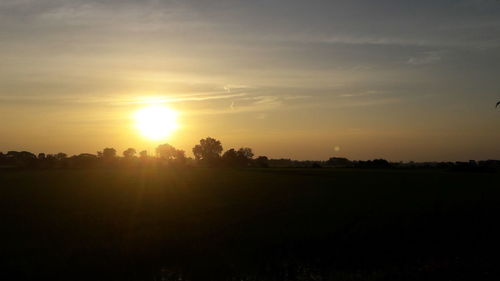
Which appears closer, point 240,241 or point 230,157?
point 240,241

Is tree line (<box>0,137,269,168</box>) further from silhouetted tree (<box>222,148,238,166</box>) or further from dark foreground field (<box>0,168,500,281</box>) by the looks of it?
dark foreground field (<box>0,168,500,281</box>)

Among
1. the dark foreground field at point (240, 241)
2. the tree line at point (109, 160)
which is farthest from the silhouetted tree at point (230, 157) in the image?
the dark foreground field at point (240, 241)

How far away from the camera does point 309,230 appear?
23719mm

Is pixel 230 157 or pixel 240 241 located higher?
pixel 230 157

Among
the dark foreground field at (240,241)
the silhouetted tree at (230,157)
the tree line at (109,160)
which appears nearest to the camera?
the dark foreground field at (240,241)

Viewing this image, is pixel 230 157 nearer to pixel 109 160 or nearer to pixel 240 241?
pixel 109 160

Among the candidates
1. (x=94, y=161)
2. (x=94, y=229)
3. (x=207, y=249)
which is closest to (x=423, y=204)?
(x=207, y=249)

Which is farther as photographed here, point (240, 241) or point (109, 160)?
point (109, 160)

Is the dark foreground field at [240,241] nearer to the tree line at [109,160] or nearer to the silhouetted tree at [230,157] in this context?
the tree line at [109,160]

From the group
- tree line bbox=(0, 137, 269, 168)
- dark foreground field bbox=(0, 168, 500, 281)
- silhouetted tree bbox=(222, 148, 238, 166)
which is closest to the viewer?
dark foreground field bbox=(0, 168, 500, 281)

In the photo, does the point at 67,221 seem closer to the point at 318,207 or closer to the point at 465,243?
the point at 318,207

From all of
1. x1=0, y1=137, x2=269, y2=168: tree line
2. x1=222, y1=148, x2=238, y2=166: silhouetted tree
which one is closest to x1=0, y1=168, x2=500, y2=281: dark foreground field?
x1=0, y1=137, x2=269, y2=168: tree line

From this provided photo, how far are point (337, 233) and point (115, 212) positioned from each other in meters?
12.8

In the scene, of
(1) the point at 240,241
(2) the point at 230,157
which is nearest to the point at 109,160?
(2) the point at 230,157
